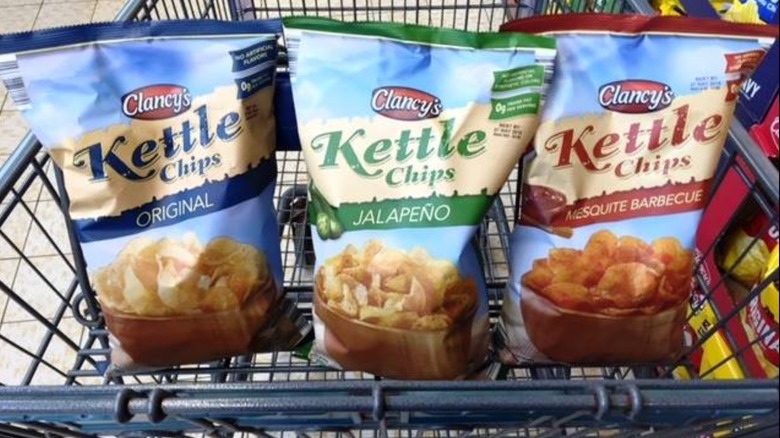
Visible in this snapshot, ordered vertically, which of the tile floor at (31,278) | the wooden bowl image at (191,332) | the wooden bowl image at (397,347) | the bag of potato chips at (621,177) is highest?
the tile floor at (31,278)

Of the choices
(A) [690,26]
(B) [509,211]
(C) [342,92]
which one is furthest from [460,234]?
(B) [509,211]

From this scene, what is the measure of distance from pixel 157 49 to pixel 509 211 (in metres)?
0.66

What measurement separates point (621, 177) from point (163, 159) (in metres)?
0.41

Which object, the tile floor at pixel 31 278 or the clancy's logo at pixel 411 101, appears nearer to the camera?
the clancy's logo at pixel 411 101

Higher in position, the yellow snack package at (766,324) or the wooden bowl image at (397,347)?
the yellow snack package at (766,324)

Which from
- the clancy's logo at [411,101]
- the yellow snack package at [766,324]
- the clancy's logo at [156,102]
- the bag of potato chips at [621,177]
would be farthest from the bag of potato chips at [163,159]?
the yellow snack package at [766,324]

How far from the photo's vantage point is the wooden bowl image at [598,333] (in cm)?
60

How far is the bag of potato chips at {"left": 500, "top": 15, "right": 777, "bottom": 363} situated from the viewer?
1.83 feet

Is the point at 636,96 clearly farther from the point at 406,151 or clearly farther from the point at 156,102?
the point at 156,102

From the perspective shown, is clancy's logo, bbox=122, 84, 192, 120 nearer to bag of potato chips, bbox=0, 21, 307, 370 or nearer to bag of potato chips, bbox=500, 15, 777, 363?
bag of potato chips, bbox=0, 21, 307, 370

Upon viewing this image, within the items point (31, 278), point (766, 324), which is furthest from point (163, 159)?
point (31, 278)

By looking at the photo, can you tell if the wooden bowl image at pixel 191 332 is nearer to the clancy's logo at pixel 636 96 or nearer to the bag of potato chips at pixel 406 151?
the bag of potato chips at pixel 406 151

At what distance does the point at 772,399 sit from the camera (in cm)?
47

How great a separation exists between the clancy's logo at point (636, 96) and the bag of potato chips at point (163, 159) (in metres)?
0.30
